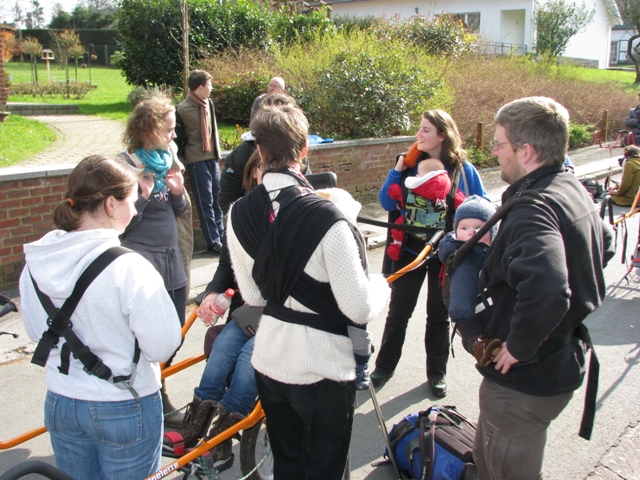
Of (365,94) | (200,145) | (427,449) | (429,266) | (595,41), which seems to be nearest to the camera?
(427,449)

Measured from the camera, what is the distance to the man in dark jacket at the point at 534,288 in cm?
223

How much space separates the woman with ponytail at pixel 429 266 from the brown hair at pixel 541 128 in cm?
171

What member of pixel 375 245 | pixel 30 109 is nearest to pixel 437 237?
pixel 375 245

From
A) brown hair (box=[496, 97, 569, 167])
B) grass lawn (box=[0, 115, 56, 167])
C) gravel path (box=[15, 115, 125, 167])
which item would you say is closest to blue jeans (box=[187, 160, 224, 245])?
gravel path (box=[15, 115, 125, 167])

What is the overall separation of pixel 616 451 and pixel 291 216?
2817 millimetres

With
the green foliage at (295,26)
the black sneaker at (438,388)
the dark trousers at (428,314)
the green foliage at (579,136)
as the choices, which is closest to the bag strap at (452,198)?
the dark trousers at (428,314)

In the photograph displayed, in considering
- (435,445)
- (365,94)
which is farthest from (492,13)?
(435,445)

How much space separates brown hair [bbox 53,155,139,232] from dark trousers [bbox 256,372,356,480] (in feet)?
3.06

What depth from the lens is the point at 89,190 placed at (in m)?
2.24

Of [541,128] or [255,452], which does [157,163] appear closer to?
[255,452]

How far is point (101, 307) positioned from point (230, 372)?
1.13m

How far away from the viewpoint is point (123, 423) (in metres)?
2.26

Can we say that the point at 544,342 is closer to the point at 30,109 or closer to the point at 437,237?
the point at 437,237

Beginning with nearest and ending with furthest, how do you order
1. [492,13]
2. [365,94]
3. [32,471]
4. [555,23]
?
[32,471] < [365,94] < [555,23] < [492,13]
